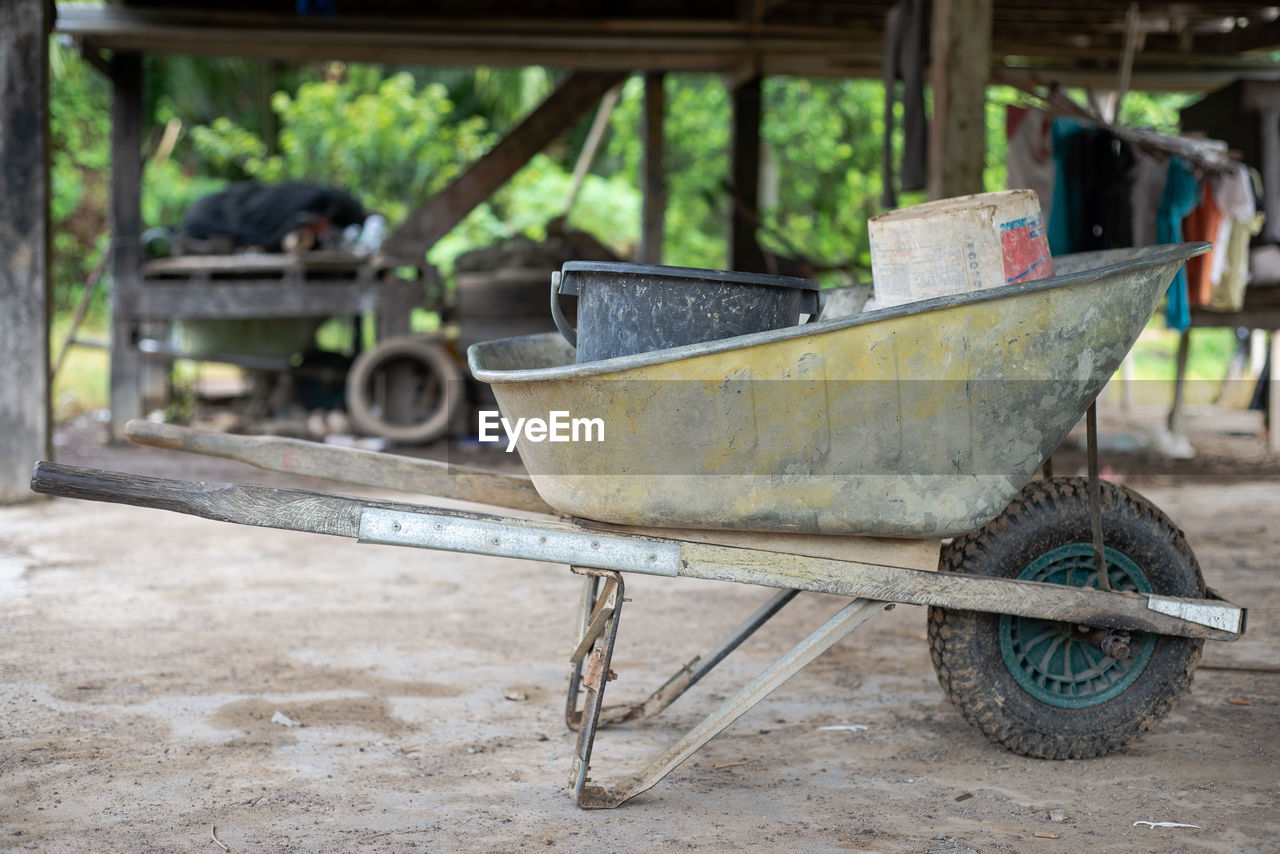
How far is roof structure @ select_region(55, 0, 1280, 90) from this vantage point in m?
7.93

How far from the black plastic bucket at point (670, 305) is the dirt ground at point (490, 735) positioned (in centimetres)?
105

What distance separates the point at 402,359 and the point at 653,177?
249 cm

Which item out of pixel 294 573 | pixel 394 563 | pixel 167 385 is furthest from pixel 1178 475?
pixel 167 385

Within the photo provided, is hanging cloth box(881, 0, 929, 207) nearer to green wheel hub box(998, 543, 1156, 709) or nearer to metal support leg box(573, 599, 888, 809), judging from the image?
green wheel hub box(998, 543, 1156, 709)

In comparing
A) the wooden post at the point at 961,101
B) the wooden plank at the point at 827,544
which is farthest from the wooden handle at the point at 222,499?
the wooden post at the point at 961,101

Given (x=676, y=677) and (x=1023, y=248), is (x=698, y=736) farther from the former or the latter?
(x=1023, y=248)

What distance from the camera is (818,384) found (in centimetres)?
245

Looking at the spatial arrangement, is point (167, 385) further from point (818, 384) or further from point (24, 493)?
point (818, 384)

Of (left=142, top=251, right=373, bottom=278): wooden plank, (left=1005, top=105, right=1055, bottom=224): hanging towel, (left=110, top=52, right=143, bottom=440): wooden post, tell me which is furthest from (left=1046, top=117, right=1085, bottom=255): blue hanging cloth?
(left=110, top=52, right=143, bottom=440): wooden post

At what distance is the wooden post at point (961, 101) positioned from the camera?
504 cm

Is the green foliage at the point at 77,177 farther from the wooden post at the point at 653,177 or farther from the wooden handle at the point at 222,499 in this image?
the wooden handle at the point at 222,499

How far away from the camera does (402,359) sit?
8.75 meters

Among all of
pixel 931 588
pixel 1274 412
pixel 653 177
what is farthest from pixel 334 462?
pixel 1274 412

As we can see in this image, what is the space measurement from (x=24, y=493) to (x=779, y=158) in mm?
10091
